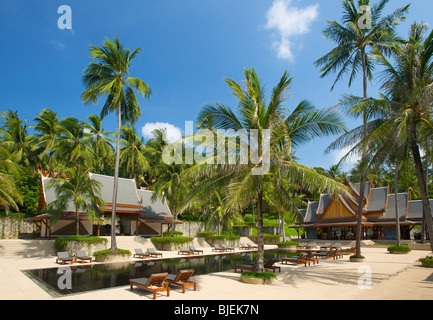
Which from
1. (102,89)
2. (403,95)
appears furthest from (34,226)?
(403,95)

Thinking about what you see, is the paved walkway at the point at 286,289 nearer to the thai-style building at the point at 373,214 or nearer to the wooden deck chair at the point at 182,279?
the wooden deck chair at the point at 182,279

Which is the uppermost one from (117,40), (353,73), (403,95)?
(117,40)

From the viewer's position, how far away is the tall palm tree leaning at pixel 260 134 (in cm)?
1059

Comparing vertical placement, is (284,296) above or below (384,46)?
→ below

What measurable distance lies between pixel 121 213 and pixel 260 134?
79.1 feet

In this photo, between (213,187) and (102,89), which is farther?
(102,89)

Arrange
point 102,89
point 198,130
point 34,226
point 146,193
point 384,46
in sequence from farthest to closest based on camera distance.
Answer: point 146,193 → point 34,226 → point 102,89 → point 384,46 → point 198,130

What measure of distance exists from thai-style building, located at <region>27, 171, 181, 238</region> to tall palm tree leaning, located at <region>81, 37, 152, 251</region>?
9110 millimetres

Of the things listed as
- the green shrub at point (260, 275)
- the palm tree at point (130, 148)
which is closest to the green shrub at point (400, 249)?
the green shrub at point (260, 275)

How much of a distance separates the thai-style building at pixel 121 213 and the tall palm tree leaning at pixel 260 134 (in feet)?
57.9
